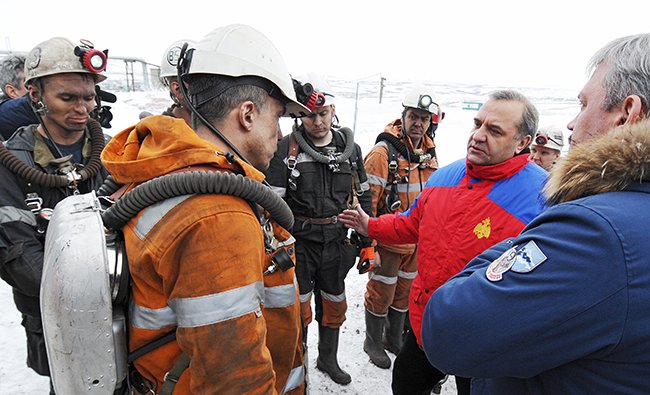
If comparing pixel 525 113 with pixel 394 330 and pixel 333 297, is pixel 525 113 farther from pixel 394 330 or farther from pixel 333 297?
pixel 394 330

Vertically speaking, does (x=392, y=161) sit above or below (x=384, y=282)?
above

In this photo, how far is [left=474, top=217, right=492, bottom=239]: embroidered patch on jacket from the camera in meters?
2.12

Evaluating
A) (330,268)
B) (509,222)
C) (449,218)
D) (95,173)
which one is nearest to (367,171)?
(330,268)

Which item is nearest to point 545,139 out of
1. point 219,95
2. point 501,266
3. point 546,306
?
point 501,266

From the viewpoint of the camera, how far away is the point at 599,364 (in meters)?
0.89

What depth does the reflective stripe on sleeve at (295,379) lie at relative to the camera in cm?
164

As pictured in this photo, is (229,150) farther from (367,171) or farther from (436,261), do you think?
(367,171)

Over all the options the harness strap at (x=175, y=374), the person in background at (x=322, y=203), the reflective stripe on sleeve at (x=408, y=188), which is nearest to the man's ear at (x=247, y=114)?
the harness strap at (x=175, y=374)

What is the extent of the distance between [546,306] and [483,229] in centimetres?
132

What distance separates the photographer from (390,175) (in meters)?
3.91

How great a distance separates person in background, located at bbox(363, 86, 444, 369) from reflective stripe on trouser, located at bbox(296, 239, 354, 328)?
458mm

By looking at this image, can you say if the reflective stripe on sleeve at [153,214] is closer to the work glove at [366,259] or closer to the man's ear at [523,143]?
the man's ear at [523,143]

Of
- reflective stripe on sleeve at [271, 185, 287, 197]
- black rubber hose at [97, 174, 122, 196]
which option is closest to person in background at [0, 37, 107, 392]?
black rubber hose at [97, 174, 122, 196]

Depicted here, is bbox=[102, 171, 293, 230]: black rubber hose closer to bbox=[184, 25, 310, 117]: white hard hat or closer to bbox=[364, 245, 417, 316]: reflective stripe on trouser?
bbox=[184, 25, 310, 117]: white hard hat
